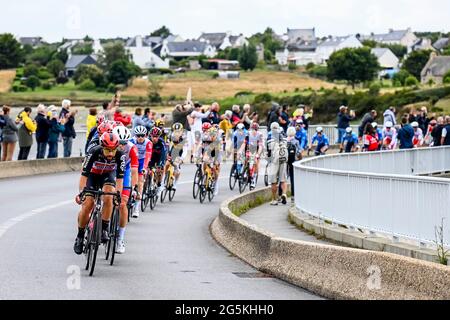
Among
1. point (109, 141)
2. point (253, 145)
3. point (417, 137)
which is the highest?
point (109, 141)

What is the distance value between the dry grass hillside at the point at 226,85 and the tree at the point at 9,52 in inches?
972

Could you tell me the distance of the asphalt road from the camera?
14.3 metres

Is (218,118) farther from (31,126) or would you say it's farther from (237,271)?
(237,271)

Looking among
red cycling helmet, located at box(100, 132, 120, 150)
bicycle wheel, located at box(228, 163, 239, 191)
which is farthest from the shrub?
red cycling helmet, located at box(100, 132, 120, 150)

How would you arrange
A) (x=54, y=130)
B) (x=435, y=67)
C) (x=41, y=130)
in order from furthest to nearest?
(x=435, y=67)
(x=54, y=130)
(x=41, y=130)

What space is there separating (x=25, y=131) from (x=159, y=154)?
10004 mm

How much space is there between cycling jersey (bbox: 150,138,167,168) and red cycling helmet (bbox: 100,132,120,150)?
1095cm

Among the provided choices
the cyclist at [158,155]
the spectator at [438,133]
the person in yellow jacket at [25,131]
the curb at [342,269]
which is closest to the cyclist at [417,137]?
the spectator at [438,133]

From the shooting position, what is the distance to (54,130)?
37.8 m

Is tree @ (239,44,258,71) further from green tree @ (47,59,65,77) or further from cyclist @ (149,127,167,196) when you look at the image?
cyclist @ (149,127,167,196)

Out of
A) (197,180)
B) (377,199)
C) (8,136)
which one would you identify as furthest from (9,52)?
(377,199)

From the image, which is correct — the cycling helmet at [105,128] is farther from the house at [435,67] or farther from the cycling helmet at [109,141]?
the house at [435,67]

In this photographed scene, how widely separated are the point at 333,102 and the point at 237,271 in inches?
3134

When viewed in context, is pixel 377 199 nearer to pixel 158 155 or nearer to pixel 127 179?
pixel 127 179
